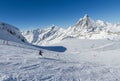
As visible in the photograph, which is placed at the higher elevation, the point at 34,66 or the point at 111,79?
the point at 34,66

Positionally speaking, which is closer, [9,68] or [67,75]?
[9,68]

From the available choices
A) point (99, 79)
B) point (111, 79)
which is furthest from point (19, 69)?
point (111, 79)

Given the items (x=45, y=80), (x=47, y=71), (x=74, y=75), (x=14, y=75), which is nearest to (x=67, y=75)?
(x=74, y=75)

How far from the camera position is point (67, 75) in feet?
46.1

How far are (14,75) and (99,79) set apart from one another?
7301 millimetres

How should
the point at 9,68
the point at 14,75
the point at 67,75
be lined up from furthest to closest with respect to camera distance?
the point at 67,75, the point at 9,68, the point at 14,75

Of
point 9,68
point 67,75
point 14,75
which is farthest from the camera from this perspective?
point 67,75

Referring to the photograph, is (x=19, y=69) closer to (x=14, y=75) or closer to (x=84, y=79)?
(x=14, y=75)

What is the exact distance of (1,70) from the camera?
12.2 meters

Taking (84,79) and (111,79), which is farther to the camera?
(111,79)

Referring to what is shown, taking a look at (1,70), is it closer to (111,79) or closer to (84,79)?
(84,79)

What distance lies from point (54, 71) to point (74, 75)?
1.78 meters

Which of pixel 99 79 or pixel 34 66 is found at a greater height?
pixel 34 66

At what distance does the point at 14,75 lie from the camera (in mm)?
11609
